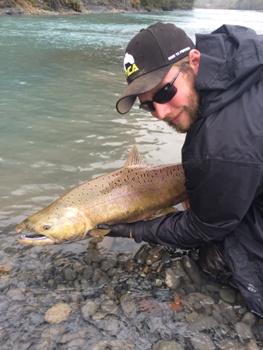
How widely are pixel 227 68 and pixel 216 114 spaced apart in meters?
0.35

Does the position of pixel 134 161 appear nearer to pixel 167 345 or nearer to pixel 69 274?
pixel 69 274

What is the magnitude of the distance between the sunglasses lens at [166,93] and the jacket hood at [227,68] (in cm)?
19

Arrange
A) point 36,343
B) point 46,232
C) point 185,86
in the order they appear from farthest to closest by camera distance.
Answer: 1. point 46,232
2. point 36,343
3. point 185,86

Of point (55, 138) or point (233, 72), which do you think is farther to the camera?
point (55, 138)

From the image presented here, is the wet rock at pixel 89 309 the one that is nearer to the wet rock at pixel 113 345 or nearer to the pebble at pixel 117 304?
the pebble at pixel 117 304

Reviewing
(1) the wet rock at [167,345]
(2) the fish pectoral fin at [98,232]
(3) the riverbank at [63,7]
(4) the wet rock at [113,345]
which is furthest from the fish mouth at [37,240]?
(3) the riverbank at [63,7]

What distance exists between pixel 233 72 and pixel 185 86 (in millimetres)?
353

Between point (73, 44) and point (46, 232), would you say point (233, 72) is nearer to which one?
point (46, 232)

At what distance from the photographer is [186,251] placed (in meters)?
3.91

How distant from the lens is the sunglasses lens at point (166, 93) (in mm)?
2637

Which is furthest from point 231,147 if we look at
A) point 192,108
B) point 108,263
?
point 108,263

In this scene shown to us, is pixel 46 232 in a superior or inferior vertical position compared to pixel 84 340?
superior

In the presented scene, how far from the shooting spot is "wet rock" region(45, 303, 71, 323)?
122 inches

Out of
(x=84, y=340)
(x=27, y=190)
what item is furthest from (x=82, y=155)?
(x=84, y=340)
